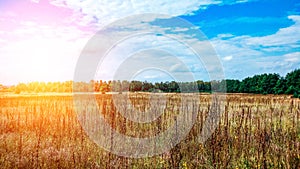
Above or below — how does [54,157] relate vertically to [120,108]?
below

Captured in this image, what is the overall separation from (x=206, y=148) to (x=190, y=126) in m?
1.39

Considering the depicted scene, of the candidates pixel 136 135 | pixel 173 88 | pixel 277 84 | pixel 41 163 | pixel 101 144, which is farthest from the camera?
pixel 277 84

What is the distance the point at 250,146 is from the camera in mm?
5730

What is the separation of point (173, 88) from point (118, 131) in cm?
3671

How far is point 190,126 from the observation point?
22.4ft

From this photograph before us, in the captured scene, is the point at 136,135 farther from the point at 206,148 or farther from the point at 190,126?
the point at 206,148


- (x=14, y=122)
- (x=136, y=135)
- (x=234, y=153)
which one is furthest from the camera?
(x=14, y=122)

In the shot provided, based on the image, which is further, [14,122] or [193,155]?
[14,122]

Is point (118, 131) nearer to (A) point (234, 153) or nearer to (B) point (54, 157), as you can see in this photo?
(B) point (54, 157)

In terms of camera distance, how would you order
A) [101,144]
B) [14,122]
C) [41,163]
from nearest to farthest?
[41,163], [101,144], [14,122]

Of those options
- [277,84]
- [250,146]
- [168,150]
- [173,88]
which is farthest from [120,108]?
[277,84]

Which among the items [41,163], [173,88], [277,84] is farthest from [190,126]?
[277,84]

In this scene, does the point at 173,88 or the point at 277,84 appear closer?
the point at 173,88

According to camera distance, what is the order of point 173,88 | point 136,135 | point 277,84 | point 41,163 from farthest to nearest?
point 277,84
point 173,88
point 136,135
point 41,163
